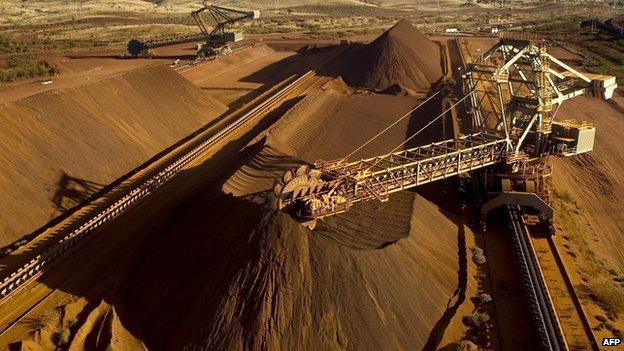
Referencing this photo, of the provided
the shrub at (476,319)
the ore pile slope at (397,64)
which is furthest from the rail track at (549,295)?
the ore pile slope at (397,64)

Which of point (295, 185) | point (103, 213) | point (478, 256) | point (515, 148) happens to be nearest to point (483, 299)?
point (478, 256)

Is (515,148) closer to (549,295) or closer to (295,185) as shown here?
(549,295)

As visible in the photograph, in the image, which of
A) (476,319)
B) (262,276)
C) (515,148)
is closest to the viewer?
(262,276)

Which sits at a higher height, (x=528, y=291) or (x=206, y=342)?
(x=206, y=342)

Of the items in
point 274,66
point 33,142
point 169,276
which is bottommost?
point 274,66

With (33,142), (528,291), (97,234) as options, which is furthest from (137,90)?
(528,291)

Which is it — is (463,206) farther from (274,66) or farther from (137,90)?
(274,66)

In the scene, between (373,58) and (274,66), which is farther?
(274,66)

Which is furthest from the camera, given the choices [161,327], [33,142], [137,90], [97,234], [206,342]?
[137,90]
